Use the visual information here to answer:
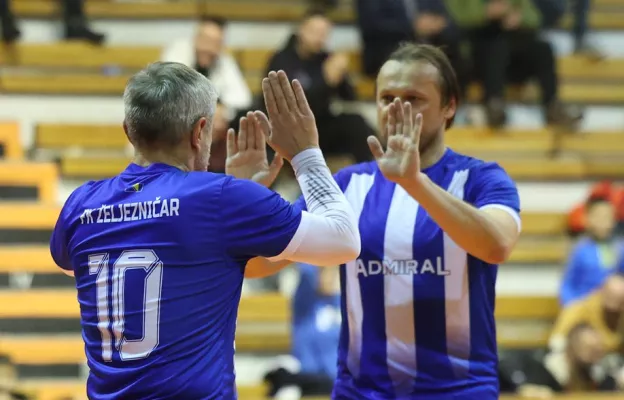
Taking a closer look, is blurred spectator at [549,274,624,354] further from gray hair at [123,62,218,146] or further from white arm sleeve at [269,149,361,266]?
gray hair at [123,62,218,146]

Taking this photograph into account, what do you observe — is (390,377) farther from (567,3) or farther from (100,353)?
(567,3)

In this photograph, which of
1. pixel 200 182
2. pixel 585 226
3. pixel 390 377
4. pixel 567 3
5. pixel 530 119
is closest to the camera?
pixel 200 182

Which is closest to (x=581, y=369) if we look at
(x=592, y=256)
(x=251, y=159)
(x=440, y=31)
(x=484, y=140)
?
(x=592, y=256)

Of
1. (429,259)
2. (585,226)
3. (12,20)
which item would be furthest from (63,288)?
(429,259)

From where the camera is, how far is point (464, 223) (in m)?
2.95

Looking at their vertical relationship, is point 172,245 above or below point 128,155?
above

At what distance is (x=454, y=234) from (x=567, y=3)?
823cm

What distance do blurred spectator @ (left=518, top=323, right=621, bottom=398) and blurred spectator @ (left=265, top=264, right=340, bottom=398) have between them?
140cm

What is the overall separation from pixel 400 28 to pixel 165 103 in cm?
690

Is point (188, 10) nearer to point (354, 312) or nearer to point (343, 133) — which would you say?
point (343, 133)

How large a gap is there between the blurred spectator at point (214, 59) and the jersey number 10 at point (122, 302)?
5549mm

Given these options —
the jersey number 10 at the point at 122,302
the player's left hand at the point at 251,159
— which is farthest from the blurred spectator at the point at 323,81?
the jersey number 10 at the point at 122,302

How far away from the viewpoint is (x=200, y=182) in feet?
8.38

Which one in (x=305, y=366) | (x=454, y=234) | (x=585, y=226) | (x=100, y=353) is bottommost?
(x=305, y=366)
